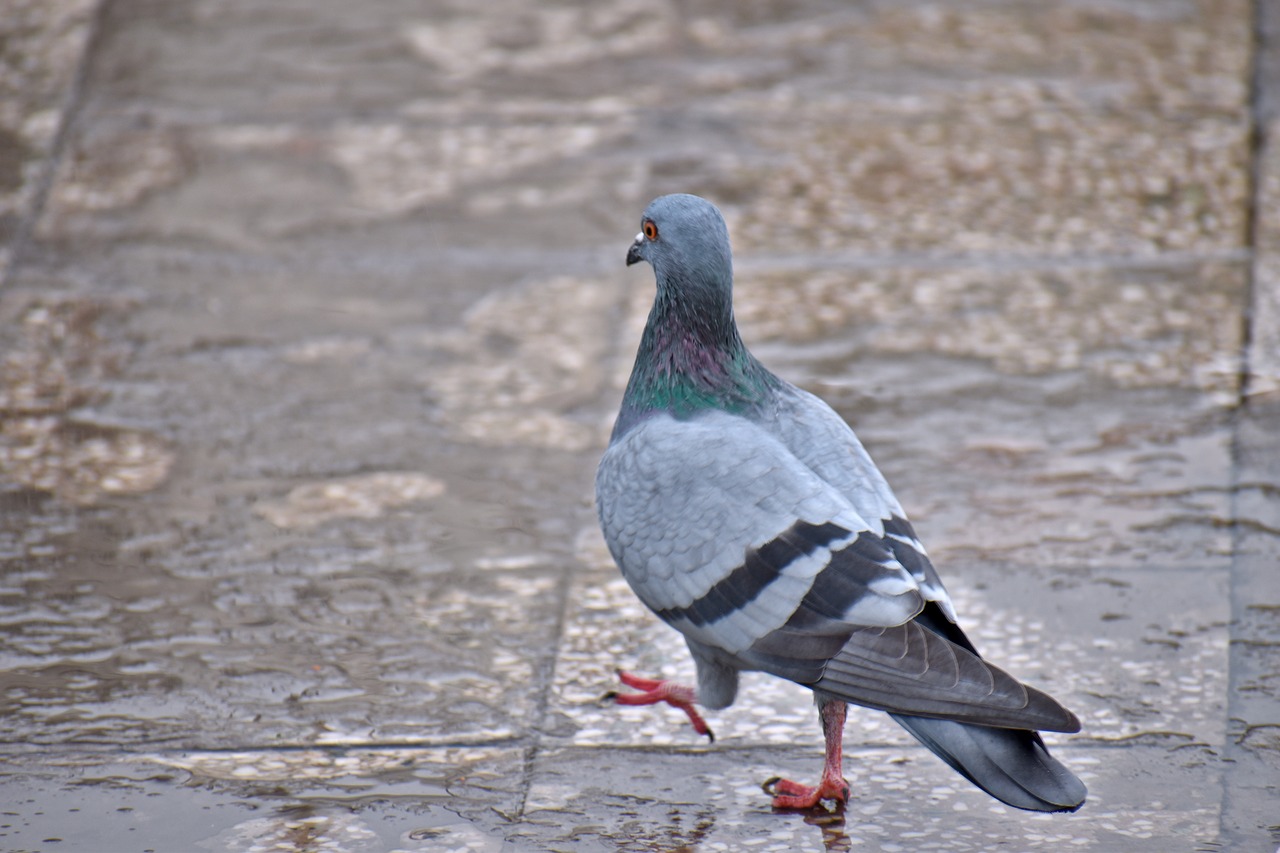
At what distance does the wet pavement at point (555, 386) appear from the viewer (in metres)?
3.58

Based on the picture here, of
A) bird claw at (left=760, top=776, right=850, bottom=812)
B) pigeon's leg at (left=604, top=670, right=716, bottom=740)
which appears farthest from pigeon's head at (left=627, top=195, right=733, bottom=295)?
bird claw at (left=760, top=776, right=850, bottom=812)

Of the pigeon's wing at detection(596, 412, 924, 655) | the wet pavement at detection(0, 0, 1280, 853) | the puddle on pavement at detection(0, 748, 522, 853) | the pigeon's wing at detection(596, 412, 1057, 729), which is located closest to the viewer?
the pigeon's wing at detection(596, 412, 1057, 729)

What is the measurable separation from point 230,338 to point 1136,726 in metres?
3.43

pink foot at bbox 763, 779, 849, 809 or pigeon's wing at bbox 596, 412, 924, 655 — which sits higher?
pigeon's wing at bbox 596, 412, 924, 655

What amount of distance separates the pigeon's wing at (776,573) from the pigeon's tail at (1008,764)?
0.07 metres

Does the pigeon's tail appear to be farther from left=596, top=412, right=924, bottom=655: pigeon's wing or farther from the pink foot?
the pink foot

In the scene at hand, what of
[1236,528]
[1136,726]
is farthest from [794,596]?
[1236,528]

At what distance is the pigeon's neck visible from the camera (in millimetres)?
3717

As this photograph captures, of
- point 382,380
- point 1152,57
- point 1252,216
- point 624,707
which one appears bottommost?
point 624,707

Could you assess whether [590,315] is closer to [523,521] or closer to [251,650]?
[523,521]

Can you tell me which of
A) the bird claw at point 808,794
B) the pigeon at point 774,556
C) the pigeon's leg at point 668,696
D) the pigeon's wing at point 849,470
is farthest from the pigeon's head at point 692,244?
the bird claw at point 808,794

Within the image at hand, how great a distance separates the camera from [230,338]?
18.2 feet

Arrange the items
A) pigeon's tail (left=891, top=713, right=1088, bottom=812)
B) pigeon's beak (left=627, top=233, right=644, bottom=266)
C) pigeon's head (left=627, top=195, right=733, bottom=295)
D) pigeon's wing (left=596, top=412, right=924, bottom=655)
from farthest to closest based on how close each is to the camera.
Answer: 1. pigeon's beak (left=627, top=233, right=644, bottom=266)
2. pigeon's head (left=627, top=195, right=733, bottom=295)
3. pigeon's wing (left=596, top=412, right=924, bottom=655)
4. pigeon's tail (left=891, top=713, right=1088, bottom=812)

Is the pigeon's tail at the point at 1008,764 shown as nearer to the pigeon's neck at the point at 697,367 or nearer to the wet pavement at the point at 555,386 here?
the wet pavement at the point at 555,386
